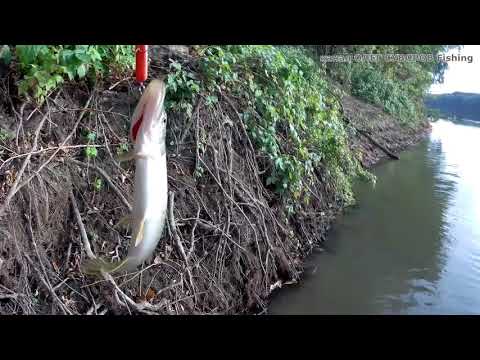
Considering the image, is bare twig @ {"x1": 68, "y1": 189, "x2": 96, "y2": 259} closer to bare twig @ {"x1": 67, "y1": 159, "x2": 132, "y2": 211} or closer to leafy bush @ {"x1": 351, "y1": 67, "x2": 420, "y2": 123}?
bare twig @ {"x1": 67, "y1": 159, "x2": 132, "y2": 211}

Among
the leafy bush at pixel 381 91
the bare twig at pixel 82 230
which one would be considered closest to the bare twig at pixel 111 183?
the bare twig at pixel 82 230

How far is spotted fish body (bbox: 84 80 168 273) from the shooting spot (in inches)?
57.2

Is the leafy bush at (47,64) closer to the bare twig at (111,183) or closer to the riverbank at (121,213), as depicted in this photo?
the riverbank at (121,213)

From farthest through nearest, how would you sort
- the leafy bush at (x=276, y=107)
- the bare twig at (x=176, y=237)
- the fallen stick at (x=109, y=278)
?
the leafy bush at (x=276, y=107), the bare twig at (x=176, y=237), the fallen stick at (x=109, y=278)

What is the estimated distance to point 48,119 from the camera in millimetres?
2838

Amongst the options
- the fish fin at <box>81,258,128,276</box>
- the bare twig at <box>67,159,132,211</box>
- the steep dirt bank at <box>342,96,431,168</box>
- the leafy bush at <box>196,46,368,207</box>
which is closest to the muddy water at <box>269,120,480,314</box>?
the leafy bush at <box>196,46,368,207</box>

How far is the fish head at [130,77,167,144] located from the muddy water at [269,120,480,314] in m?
2.68

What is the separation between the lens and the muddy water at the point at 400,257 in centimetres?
399

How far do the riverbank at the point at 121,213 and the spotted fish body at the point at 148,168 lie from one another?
110 cm

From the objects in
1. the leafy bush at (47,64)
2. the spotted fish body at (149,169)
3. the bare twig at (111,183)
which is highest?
the leafy bush at (47,64)

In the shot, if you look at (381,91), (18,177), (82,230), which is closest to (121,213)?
(82,230)
